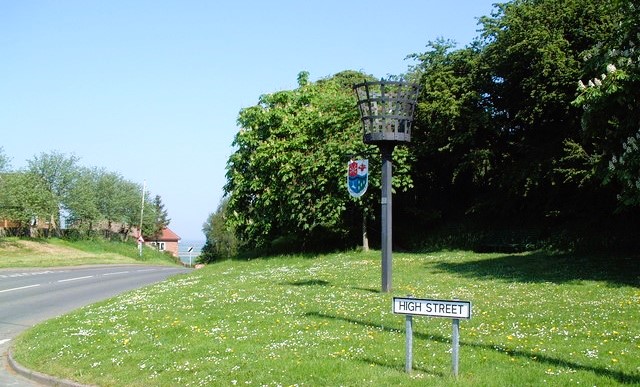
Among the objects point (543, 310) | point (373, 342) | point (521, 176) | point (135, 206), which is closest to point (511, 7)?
point (521, 176)

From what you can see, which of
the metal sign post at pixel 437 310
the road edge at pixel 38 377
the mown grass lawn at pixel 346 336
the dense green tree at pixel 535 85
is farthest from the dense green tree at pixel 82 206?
the metal sign post at pixel 437 310

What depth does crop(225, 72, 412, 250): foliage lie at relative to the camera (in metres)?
30.0

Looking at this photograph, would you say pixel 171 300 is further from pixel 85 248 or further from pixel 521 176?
pixel 85 248

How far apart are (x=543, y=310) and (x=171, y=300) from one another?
9.04 m

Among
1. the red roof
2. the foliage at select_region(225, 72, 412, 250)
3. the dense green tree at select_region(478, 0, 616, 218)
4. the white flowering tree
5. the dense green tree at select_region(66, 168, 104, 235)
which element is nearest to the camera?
the white flowering tree

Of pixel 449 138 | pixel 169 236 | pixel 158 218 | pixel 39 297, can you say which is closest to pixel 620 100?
pixel 449 138

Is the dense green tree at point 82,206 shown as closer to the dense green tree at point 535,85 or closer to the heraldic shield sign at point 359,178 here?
the dense green tree at point 535,85

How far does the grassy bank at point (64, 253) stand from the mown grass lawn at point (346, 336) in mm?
27715

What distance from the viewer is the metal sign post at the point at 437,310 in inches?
275

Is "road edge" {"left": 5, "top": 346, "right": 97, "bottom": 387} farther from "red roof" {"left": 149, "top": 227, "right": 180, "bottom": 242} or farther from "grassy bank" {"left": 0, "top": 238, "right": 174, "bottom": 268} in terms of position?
"red roof" {"left": 149, "top": 227, "right": 180, "bottom": 242}

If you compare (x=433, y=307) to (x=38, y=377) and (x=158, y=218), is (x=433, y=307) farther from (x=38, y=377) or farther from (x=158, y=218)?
(x=158, y=218)

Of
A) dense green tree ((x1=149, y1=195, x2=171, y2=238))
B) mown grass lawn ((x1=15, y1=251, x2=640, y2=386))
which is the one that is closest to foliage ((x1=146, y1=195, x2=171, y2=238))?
dense green tree ((x1=149, y1=195, x2=171, y2=238))

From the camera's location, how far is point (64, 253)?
172 ft

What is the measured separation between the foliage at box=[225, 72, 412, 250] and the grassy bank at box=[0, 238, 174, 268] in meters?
14.6
